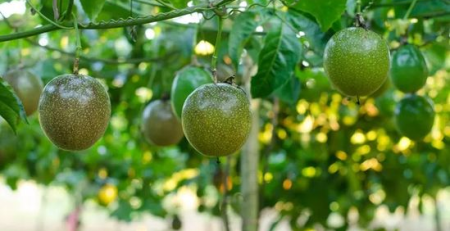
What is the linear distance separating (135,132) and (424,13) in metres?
2.23

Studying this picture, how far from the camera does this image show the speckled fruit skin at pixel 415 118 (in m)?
2.27

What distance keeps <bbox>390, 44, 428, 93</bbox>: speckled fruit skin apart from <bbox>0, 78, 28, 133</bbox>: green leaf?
119 cm

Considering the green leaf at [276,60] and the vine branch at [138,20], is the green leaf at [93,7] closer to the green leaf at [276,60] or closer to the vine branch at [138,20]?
the vine branch at [138,20]

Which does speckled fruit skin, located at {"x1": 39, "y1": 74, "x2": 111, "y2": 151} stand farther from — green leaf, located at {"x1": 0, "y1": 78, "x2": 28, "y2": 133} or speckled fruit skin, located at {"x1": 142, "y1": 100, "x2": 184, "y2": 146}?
speckled fruit skin, located at {"x1": 142, "y1": 100, "x2": 184, "y2": 146}

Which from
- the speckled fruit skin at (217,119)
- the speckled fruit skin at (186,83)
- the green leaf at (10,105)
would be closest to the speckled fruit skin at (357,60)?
the speckled fruit skin at (217,119)

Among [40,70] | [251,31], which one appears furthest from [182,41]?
[251,31]

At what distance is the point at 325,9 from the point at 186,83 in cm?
54

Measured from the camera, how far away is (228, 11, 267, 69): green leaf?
1.92 meters

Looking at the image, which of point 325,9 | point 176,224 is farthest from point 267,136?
point 325,9

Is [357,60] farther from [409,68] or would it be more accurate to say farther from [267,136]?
[267,136]

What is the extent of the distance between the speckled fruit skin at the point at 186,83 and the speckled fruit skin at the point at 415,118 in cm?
74

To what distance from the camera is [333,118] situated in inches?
148

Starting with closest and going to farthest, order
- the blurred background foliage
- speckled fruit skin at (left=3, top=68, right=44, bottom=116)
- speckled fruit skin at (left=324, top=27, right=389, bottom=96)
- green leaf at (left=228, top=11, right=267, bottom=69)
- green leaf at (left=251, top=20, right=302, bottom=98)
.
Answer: speckled fruit skin at (left=324, top=27, right=389, bottom=96)
green leaf at (left=251, top=20, right=302, bottom=98)
green leaf at (left=228, top=11, right=267, bottom=69)
speckled fruit skin at (left=3, top=68, right=44, bottom=116)
the blurred background foliage

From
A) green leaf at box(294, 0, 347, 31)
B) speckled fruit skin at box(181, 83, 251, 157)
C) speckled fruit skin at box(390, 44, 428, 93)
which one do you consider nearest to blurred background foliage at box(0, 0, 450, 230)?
speckled fruit skin at box(390, 44, 428, 93)
